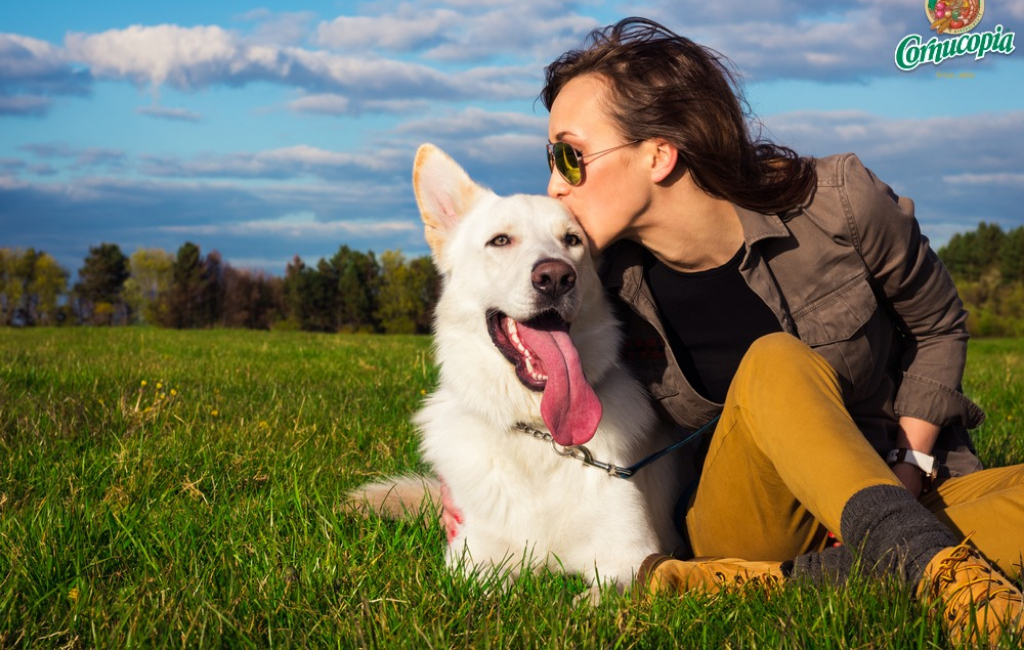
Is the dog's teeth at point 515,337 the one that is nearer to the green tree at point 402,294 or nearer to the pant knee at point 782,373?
the pant knee at point 782,373

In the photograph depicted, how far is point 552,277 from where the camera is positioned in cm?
293

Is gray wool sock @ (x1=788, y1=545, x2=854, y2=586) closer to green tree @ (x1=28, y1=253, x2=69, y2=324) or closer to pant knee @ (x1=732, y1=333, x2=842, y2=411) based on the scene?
pant knee @ (x1=732, y1=333, x2=842, y2=411)

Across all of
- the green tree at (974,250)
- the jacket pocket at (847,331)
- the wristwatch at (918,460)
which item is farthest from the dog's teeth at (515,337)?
the green tree at (974,250)

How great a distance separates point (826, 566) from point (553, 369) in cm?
110

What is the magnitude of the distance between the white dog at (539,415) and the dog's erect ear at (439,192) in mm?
66

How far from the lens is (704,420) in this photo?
3324 mm

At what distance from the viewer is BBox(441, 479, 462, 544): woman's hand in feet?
10.5

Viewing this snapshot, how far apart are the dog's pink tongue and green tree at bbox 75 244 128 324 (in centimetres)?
5211

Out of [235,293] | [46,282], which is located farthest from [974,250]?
[46,282]

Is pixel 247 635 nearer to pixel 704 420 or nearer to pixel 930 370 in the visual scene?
pixel 704 420

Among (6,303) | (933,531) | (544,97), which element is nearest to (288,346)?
(544,97)

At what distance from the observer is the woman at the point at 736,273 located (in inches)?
121

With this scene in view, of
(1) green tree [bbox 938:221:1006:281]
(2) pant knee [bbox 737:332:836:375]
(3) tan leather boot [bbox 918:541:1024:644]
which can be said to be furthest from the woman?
(1) green tree [bbox 938:221:1006:281]

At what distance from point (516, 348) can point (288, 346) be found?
355 inches
